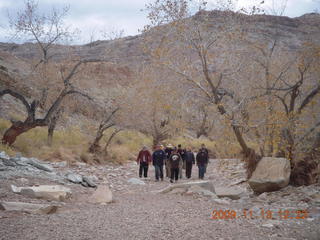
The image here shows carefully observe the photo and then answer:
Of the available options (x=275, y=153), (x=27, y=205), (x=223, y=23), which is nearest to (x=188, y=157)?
(x=275, y=153)

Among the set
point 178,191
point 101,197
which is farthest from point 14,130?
point 178,191

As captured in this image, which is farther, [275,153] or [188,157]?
[188,157]

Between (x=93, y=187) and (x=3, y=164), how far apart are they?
2.85 metres

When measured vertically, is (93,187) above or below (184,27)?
below

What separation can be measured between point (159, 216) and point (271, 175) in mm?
4486

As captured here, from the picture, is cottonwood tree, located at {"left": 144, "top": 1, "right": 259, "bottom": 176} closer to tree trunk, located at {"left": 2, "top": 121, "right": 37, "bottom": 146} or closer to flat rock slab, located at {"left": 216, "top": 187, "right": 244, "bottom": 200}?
flat rock slab, located at {"left": 216, "top": 187, "right": 244, "bottom": 200}

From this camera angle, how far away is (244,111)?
10.5 metres

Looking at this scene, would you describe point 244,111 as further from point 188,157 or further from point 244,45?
point 188,157

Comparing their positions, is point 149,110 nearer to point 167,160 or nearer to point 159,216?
point 167,160

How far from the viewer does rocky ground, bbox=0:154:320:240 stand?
4970 mm

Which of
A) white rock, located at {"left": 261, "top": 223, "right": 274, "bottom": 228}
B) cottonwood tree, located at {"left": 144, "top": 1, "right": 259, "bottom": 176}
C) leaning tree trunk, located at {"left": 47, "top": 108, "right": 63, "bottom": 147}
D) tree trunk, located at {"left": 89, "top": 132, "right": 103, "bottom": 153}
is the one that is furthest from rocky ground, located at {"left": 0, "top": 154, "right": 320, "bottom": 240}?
tree trunk, located at {"left": 89, "top": 132, "right": 103, "bottom": 153}
